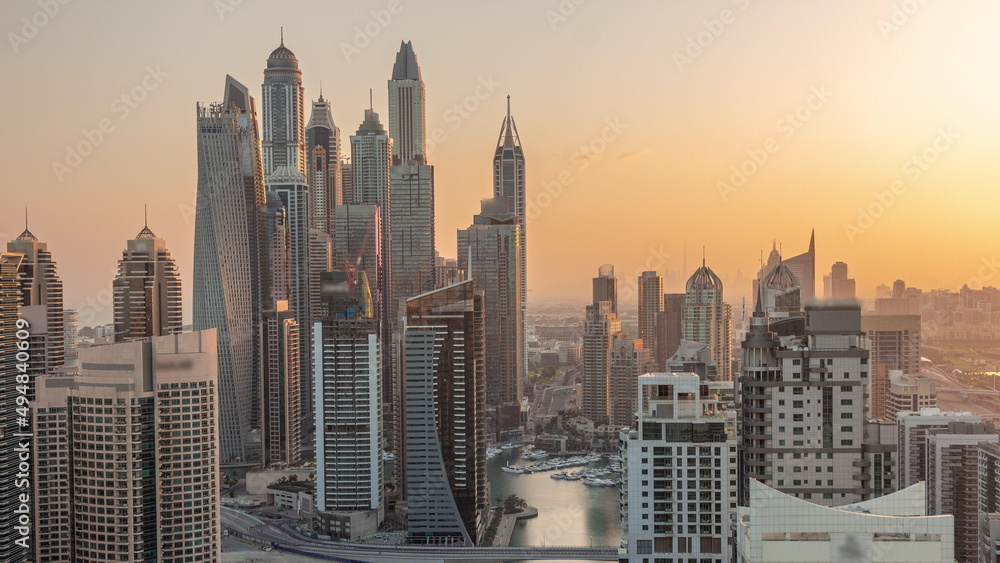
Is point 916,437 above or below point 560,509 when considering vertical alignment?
above

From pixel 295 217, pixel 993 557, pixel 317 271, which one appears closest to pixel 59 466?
pixel 993 557

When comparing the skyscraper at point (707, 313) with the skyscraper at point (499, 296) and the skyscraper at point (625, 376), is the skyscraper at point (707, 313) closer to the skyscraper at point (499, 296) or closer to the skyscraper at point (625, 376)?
the skyscraper at point (625, 376)

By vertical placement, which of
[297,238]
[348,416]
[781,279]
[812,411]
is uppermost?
[297,238]

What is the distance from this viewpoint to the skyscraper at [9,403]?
10234 mm

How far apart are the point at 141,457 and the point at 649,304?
2024 cm

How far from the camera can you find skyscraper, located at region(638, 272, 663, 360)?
92.2 ft

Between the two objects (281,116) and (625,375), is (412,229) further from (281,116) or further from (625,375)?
(281,116)

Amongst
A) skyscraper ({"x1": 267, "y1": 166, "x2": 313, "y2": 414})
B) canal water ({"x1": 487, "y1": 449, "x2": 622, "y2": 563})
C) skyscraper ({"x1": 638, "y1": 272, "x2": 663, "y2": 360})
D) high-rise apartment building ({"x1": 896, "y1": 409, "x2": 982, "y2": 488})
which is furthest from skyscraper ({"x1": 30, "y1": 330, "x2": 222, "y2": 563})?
skyscraper ({"x1": 638, "y1": 272, "x2": 663, "y2": 360})

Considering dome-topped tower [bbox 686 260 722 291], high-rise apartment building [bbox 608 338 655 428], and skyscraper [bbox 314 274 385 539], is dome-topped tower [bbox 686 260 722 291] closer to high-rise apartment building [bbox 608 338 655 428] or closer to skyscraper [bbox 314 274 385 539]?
high-rise apartment building [bbox 608 338 655 428]

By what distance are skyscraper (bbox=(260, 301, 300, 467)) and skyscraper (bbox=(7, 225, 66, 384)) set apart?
8637 mm

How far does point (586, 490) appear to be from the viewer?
20.2m

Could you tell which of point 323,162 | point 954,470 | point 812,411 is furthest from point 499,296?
point 812,411

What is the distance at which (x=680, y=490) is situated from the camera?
25.3 ft

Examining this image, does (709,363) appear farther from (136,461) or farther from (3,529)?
(3,529)
